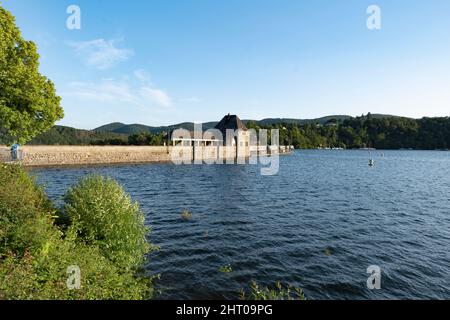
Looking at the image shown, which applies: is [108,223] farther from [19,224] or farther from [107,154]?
[107,154]

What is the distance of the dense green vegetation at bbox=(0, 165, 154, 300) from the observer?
8.40 m

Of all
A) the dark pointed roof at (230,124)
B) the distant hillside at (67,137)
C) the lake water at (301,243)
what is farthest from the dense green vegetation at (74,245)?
the distant hillside at (67,137)

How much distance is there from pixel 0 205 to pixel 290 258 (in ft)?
45.2

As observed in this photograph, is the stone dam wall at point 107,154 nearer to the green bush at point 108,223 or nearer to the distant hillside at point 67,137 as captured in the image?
the green bush at point 108,223

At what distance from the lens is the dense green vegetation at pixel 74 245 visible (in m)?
8.40

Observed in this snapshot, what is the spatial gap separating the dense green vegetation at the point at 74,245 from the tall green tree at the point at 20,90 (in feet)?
28.3

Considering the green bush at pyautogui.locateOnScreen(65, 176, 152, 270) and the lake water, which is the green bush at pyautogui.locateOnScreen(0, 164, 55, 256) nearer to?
the green bush at pyautogui.locateOnScreen(65, 176, 152, 270)

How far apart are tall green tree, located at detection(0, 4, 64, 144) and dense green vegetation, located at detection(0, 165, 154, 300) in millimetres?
8634

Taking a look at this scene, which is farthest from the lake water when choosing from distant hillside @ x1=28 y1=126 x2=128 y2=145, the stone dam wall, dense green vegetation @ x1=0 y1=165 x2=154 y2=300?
distant hillside @ x1=28 y1=126 x2=128 y2=145

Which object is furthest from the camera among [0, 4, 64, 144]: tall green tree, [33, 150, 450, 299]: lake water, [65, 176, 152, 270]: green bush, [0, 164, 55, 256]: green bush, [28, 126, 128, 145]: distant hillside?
[28, 126, 128, 145]: distant hillside
